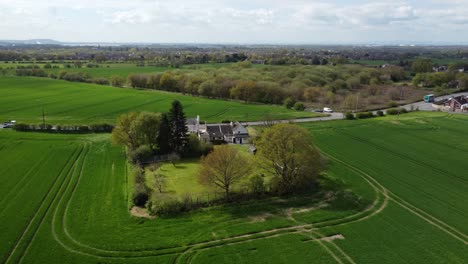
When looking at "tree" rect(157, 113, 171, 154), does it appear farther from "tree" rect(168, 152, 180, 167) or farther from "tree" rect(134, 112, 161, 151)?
"tree" rect(168, 152, 180, 167)

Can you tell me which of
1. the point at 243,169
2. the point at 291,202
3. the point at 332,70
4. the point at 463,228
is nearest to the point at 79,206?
the point at 243,169

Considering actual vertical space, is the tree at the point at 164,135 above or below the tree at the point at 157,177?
above

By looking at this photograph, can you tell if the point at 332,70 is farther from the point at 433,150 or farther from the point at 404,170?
the point at 404,170

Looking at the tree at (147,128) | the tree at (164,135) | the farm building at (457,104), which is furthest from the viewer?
the farm building at (457,104)

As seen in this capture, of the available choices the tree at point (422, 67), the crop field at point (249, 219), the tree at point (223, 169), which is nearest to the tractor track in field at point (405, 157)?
the crop field at point (249, 219)

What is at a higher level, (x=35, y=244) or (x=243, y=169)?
(x=243, y=169)

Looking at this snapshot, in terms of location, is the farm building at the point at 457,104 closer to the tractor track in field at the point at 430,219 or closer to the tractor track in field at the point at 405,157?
the tractor track in field at the point at 405,157

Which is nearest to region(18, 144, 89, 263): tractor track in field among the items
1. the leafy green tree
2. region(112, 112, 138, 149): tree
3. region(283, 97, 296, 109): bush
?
region(112, 112, 138, 149): tree
